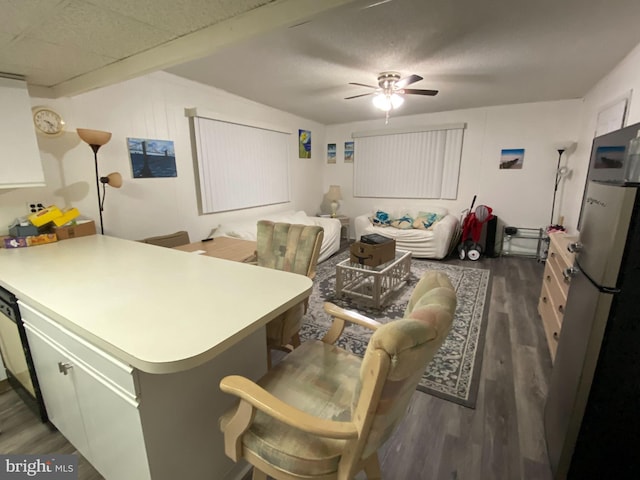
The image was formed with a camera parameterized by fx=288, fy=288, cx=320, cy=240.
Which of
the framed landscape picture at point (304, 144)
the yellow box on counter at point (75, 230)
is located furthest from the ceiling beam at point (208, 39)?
the framed landscape picture at point (304, 144)

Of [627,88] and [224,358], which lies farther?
[627,88]

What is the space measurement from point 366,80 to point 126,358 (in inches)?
130

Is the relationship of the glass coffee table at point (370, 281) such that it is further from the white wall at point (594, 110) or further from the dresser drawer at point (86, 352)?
the white wall at point (594, 110)

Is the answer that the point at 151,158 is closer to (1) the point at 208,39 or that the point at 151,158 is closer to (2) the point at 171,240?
(2) the point at 171,240

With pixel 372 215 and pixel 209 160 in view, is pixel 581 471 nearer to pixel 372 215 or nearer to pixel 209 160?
pixel 209 160

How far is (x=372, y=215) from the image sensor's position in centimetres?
530

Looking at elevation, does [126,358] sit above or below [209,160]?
below

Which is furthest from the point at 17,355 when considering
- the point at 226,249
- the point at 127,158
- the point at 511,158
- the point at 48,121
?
the point at 511,158

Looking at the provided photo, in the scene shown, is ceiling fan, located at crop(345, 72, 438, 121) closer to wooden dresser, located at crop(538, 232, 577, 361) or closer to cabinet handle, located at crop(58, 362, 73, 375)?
wooden dresser, located at crop(538, 232, 577, 361)

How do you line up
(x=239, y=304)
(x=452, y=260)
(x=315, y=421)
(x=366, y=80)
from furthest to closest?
(x=452, y=260), (x=366, y=80), (x=239, y=304), (x=315, y=421)

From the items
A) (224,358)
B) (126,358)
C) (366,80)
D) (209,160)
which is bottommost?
(224,358)

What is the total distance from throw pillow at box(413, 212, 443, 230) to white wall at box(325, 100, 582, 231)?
439 millimetres

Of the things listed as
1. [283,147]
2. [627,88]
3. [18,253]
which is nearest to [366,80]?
[283,147]

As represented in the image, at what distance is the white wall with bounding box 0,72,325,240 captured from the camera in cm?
220
